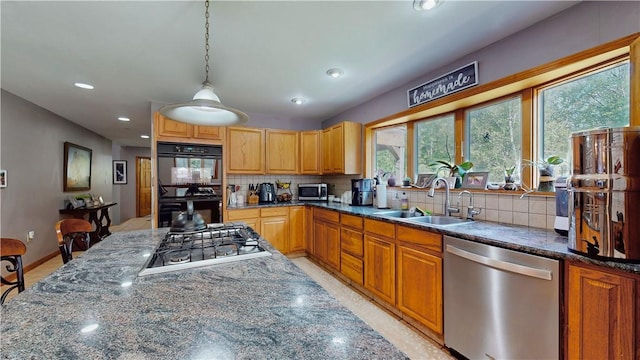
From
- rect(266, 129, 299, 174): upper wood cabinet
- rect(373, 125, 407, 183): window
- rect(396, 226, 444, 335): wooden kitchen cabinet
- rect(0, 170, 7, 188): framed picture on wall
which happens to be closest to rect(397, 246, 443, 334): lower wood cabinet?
rect(396, 226, 444, 335): wooden kitchen cabinet

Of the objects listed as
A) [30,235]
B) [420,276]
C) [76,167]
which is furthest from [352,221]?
[76,167]

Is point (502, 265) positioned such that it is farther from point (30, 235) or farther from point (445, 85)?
point (30, 235)

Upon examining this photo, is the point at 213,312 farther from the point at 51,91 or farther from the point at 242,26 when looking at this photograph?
the point at 51,91

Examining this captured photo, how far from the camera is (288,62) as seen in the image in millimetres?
2398

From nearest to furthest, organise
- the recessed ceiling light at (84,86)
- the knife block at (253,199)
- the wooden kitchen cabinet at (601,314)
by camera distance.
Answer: the wooden kitchen cabinet at (601,314) < the recessed ceiling light at (84,86) < the knife block at (253,199)

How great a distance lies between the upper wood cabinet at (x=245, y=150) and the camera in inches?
148

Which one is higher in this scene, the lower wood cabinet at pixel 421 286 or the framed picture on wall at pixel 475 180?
the framed picture on wall at pixel 475 180

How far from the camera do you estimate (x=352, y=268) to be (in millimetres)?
2881

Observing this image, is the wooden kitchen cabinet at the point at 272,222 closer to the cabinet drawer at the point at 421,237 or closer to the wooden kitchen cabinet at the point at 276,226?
the wooden kitchen cabinet at the point at 276,226

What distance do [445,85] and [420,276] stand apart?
175 cm

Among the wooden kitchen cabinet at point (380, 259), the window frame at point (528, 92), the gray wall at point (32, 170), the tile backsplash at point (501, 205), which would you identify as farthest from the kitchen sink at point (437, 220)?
the gray wall at point (32, 170)

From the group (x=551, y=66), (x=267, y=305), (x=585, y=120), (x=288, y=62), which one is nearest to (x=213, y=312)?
(x=267, y=305)

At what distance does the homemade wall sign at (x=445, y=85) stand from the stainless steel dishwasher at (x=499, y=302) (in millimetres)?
1398

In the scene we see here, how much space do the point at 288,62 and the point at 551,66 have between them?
2.01 meters
